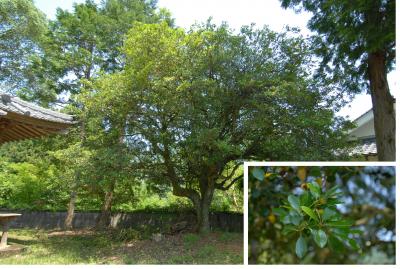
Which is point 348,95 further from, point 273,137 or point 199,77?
point 199,77

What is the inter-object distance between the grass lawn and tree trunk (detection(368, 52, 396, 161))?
239cm

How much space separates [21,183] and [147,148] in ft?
Result: 15.2

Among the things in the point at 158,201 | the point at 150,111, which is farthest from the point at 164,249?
the point at 158,201

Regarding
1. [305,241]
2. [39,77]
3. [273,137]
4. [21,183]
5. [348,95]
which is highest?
[39,77]

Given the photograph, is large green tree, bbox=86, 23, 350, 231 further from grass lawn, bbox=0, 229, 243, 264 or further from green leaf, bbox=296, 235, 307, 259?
green leaf, bbox=296, 235, 307, 259

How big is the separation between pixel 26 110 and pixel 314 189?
3.88 m

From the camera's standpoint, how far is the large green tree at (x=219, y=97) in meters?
6.12

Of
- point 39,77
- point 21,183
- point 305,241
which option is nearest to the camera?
point 305,241

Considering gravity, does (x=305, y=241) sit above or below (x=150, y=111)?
below

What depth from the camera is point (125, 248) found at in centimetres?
638

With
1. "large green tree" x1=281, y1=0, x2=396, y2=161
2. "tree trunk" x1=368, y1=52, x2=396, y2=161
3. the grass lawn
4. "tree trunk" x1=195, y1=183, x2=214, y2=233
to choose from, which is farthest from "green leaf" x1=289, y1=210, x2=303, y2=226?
"tree trunk" x1=195, y1=183, x2=214, y2=233

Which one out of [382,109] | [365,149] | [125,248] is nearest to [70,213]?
[125,248]

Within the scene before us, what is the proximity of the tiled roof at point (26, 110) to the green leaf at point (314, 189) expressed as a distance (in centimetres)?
357

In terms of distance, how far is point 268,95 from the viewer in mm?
6094
